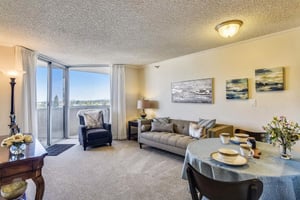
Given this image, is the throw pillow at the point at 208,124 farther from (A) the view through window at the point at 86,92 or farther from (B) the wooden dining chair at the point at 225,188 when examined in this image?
(A) the view through window at the point at 86,92

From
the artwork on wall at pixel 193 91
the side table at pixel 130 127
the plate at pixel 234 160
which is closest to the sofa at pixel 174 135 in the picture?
the artwork on wall at pixel 193 91

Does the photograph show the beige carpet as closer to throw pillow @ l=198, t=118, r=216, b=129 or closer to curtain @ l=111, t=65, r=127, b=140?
throw pillow @ l=198, t=118, r=216, b=129

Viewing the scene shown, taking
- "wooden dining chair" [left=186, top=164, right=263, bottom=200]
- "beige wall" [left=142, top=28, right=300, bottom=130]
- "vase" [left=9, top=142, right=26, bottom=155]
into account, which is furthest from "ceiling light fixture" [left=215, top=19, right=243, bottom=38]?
"vase" [left=9, top=142, right=26, bottom=155]

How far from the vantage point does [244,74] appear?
353cm

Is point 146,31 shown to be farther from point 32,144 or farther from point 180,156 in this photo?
point 180,156

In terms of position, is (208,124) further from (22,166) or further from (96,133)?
(22,166)

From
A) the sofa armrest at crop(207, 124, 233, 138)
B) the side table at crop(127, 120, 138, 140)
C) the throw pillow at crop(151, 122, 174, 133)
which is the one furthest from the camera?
the side table at crop(127, 120, 138, 140)

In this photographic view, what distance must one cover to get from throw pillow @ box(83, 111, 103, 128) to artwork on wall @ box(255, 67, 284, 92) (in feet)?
13.3

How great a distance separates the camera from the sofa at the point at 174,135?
3506 millimetres

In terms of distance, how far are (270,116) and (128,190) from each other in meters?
2.77

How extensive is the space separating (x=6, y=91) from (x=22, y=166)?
277 cm

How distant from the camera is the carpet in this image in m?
4.24

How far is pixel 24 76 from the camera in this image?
3758 millimetres

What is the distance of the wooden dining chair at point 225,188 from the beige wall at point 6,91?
390 cm
